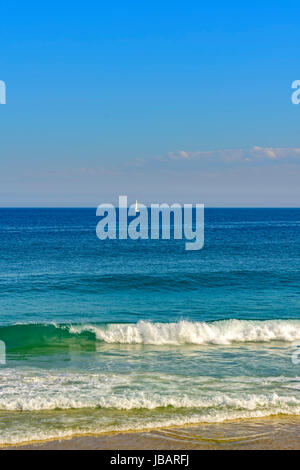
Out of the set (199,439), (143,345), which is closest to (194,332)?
(143,345)

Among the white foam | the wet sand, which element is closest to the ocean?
the white foam

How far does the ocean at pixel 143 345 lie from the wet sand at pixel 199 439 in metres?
0.41

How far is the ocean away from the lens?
42.7 ft

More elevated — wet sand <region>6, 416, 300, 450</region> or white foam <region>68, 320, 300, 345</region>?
white foam <region>68, 320, 300, 345</region>

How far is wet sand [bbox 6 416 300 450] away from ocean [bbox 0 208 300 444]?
1.34 ft

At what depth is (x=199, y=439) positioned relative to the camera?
36.6ft

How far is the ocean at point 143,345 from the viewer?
1301 cm

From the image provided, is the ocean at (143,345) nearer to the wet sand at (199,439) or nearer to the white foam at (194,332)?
the white foam at (194,332)

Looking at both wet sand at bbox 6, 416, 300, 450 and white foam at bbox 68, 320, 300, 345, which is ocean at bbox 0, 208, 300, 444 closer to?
white foam at bbox 68, 320, 300, 345

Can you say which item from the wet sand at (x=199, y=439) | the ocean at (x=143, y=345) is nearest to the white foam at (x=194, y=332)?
the ocean at (x=143, y=345)

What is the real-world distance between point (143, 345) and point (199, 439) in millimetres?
9684

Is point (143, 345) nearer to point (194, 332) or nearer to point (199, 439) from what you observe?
point (194, 332)

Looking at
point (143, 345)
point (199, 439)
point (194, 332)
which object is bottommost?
point (199, 439)

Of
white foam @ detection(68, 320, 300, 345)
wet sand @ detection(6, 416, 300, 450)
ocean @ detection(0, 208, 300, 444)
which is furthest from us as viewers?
white foam @ detection(68, 320, 300, 345)
